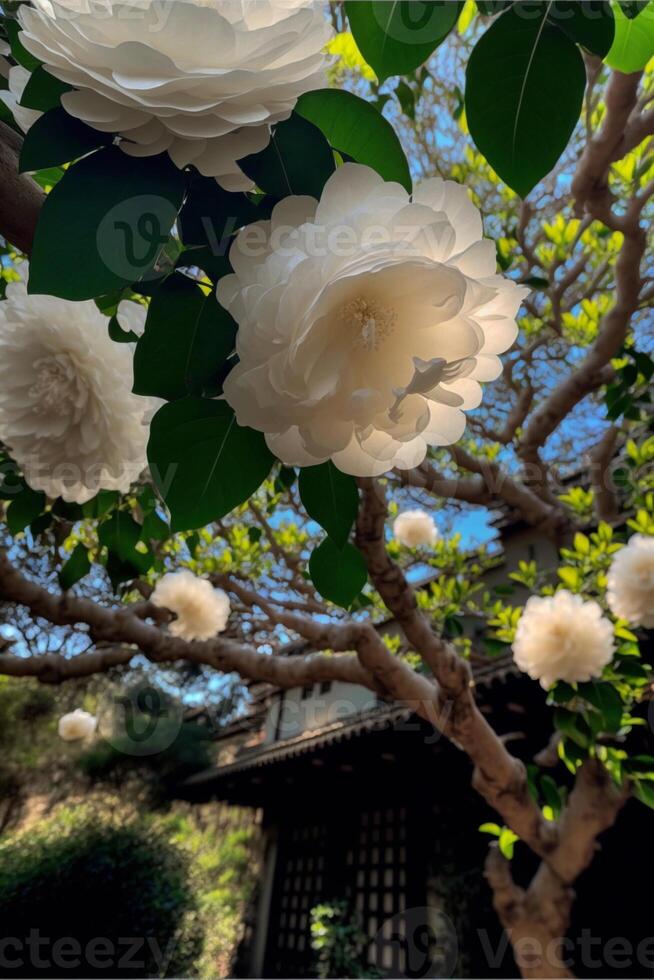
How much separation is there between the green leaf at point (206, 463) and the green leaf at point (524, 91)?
1.05 ft

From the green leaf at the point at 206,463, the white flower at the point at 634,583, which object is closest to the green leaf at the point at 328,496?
the green leaf at the point at 206,463

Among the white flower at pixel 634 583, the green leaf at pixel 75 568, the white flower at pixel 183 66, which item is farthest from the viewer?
the white flower at pixel 634 583

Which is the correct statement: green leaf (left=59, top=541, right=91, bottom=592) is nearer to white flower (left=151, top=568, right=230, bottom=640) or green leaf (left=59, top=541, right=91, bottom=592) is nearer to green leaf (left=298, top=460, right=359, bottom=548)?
white flower (left=151, top=568, right=230, bottom=640)

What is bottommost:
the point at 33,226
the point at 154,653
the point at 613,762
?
the point at 33,226

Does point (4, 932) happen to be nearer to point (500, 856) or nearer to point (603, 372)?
point (500, 856)

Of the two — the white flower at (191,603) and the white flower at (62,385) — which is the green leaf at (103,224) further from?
the white flower at (191,603)

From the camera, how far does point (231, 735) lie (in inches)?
423

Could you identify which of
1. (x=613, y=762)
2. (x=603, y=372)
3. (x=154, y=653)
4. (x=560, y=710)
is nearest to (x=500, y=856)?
(x=613, y=762)

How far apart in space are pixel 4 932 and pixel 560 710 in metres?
4.48

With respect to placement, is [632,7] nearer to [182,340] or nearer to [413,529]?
[182,340]

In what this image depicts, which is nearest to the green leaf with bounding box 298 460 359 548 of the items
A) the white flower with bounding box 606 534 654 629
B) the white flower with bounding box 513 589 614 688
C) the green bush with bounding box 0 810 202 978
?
the white flower with bounding box 513 589 614 688

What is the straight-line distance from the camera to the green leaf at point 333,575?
76 cm

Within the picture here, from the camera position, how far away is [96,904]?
17.7 ft

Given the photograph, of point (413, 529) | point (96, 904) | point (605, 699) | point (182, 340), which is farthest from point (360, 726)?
point (182, 340)
